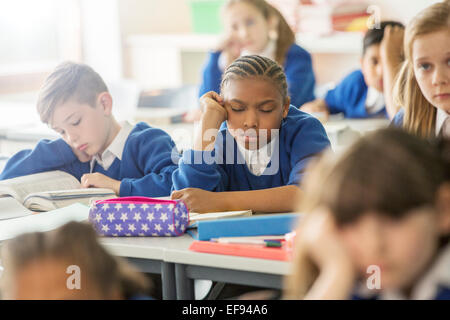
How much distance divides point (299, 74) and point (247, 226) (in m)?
2.04

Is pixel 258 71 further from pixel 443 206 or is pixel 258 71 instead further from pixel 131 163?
pixel 443 206

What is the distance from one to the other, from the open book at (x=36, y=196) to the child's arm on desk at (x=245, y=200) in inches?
10.4

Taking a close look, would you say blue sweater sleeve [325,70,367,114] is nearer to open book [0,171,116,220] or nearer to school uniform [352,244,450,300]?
open book [0,171,116,220]

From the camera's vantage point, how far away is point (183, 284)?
1280 mm

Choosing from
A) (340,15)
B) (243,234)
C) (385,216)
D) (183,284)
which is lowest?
(183,284)

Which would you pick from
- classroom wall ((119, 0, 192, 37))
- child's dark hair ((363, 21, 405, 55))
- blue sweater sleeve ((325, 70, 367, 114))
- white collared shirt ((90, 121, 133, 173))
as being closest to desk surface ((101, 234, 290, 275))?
white collared shirt ((90, 121, 133, 173))

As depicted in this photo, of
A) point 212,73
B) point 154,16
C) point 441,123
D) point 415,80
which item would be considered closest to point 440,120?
point 441,123

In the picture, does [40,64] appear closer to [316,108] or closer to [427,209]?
[316,108]

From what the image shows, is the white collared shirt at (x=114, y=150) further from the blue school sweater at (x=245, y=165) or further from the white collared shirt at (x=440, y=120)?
the white collared shirt at (x=440, y=120)

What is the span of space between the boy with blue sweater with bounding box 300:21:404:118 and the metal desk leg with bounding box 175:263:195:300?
1.42m

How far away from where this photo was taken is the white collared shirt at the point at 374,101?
2892 millimetres

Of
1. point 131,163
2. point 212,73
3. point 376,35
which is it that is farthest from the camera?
point 212,73

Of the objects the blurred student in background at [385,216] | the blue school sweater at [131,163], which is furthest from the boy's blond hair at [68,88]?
the blurred student in background at [385,216]

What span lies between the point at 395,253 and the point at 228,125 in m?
0.96
